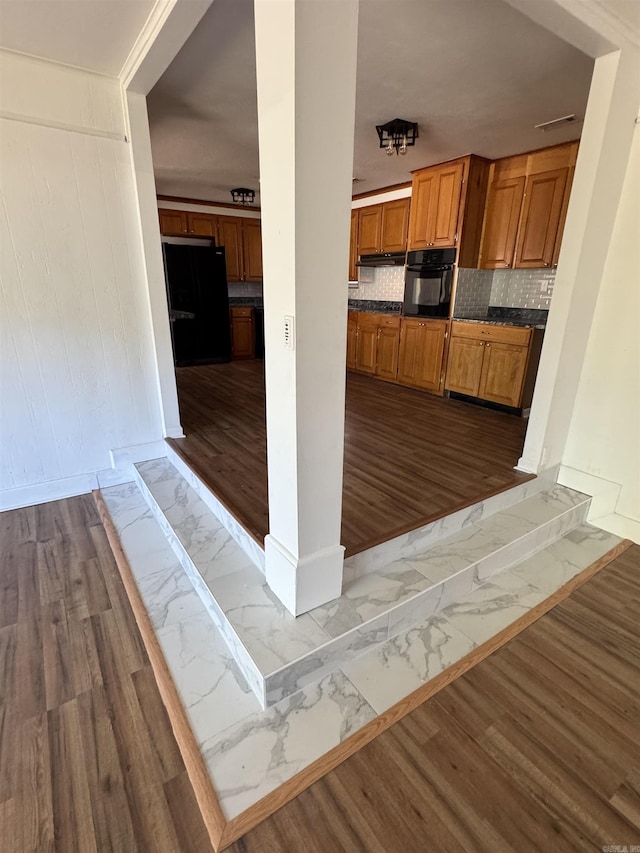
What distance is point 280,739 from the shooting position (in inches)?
52.0

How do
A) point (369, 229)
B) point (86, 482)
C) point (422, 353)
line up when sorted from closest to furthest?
point (86, 482) < point (422, 353) < point (369, 229)

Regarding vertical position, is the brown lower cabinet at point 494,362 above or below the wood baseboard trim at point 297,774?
above

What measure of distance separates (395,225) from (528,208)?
1554mm

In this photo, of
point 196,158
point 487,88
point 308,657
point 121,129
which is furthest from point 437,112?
point 308,657

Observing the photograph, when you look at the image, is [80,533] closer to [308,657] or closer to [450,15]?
[308,657]

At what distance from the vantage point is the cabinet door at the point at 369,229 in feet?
16.7

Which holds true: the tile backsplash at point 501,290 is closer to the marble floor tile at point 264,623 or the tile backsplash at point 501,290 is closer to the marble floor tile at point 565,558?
the marble floor tile at point 565,558

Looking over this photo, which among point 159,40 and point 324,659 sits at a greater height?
point 159,40

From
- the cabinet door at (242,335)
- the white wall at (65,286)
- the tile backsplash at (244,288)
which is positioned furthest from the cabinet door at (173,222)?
the white wall at (65,286)

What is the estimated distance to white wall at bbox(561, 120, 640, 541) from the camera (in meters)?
2.24

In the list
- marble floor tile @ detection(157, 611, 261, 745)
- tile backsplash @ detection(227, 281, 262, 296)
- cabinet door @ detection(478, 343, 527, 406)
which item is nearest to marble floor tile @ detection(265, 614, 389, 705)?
marble floor tile @ detection(157, 611, 261, 745)

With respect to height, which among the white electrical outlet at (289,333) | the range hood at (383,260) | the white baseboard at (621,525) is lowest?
the white baseboard at (621,525)

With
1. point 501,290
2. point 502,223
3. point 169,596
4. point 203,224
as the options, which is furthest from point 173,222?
point 169,596

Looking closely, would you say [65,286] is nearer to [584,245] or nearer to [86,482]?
[86,482]
